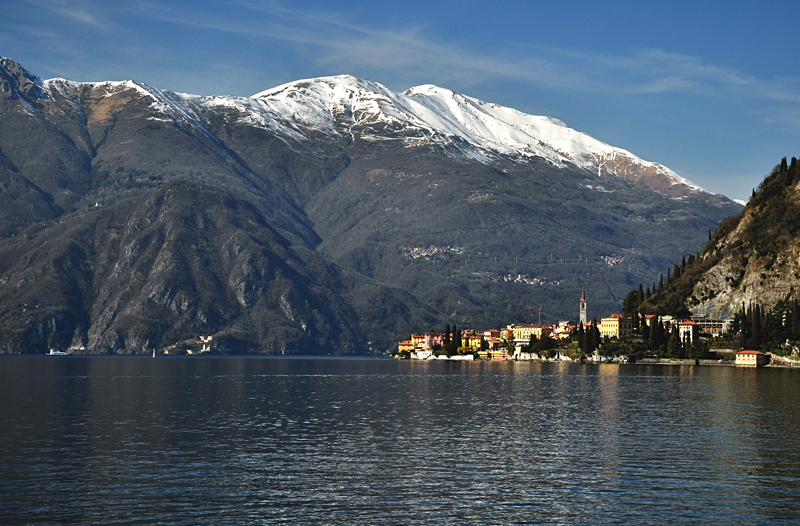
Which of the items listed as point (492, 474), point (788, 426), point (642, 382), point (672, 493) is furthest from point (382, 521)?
point (642, 382)

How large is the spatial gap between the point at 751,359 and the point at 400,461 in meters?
157

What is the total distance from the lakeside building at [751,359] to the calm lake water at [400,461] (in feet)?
304

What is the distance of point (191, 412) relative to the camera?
87.9 m

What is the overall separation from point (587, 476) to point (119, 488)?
86.3 ft

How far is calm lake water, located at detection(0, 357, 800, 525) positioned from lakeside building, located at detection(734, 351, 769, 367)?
92.8 meters

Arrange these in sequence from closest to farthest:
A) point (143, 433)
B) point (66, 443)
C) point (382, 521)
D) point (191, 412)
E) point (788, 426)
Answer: point (382, 521) < point (66, 443) < point (143, 433) < point (788, 426) < point (191, 412)

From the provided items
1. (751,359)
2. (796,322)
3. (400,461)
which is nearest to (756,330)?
(751,359)

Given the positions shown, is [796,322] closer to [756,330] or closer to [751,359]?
[756,330]

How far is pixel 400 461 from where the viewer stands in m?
56.8

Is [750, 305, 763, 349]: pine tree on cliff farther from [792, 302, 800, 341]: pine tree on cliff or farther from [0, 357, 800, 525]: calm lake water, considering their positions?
[0, 357, 800, 525]: calm lake water

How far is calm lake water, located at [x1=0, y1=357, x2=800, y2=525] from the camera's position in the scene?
43.1 meters

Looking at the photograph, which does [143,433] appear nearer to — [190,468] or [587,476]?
[190,468]

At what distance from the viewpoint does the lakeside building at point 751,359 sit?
19310 centimetres

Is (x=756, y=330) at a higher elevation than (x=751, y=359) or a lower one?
higher
